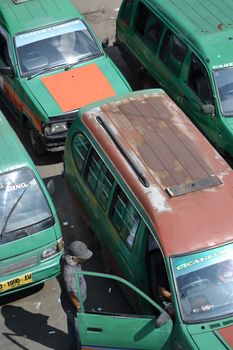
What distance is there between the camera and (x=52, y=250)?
9.12 meters

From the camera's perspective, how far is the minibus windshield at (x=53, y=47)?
11.9m

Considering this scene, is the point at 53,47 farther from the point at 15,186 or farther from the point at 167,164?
the point at 167,164

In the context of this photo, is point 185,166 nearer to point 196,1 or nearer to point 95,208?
point 95,208

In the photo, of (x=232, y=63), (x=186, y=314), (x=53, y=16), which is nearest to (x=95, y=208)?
(x=186, y=314)

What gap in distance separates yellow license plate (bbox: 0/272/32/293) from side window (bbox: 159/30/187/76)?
4.28 meters

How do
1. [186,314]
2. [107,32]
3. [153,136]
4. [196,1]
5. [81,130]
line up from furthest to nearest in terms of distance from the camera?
[107,32]
[196,1]
[81,130]
[153,136]
[186,314]

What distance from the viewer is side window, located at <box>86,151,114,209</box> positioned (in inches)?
355

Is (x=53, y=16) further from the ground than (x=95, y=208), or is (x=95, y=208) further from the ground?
(x=53, y=16)

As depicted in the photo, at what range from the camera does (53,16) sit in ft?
40.2

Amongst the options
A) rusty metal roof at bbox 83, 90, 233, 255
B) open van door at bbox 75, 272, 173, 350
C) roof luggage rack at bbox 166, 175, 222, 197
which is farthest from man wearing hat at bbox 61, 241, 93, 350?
roof luggage rack at bbox 166, 175, 222, 197

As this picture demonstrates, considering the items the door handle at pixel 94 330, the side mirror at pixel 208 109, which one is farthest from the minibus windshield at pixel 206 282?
the side mirror at pixel 208 109

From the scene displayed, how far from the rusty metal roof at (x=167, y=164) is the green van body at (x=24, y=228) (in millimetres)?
1052

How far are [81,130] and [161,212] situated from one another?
2.15 m

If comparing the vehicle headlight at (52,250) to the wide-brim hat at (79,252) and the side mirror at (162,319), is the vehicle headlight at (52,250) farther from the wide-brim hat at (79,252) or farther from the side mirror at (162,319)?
the side mirror at (162,319)
